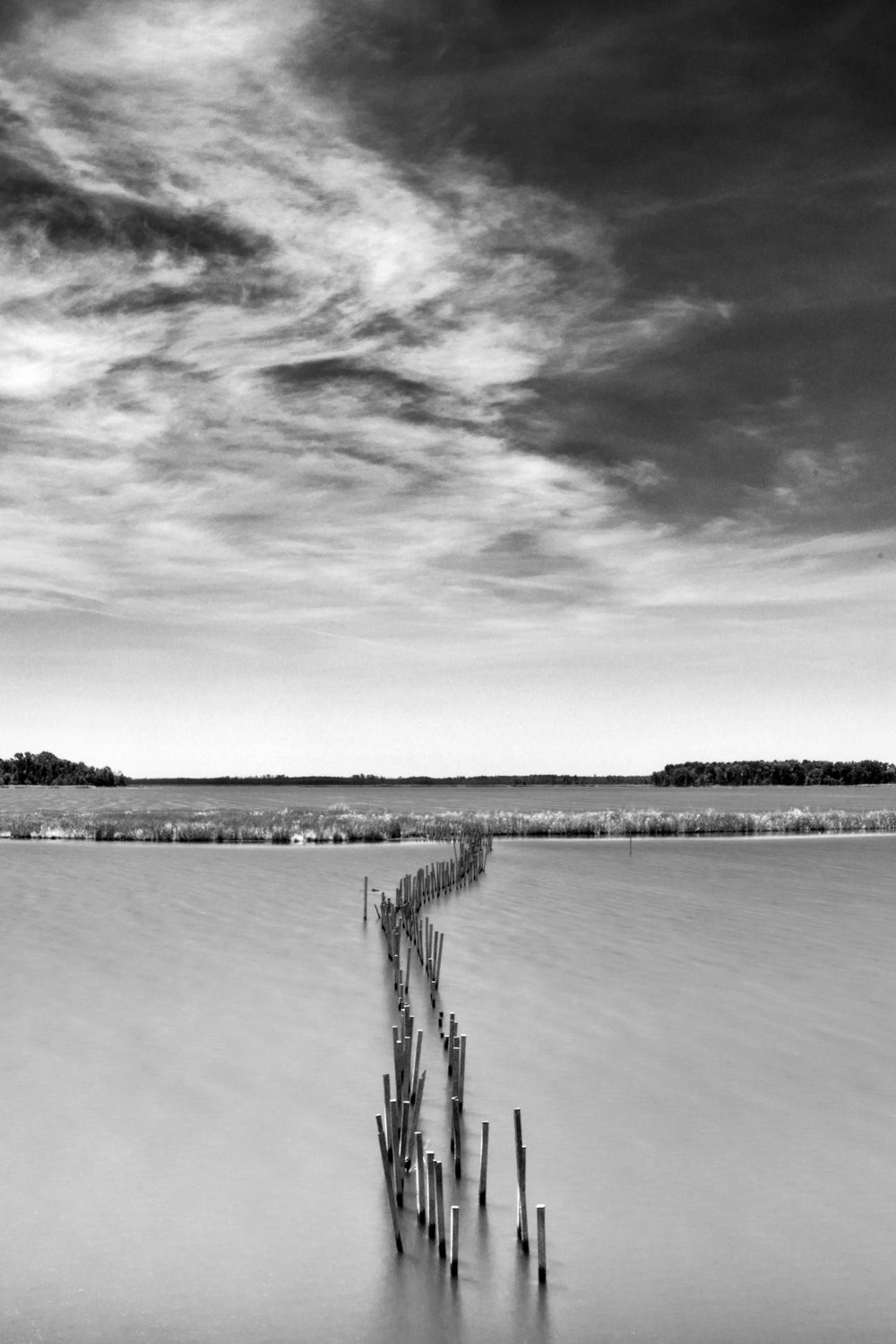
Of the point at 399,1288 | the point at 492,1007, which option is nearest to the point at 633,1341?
the point at 399,1288

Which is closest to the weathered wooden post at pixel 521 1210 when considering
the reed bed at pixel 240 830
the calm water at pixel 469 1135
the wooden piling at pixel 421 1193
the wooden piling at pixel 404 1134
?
the calm water at pixel 469 1135

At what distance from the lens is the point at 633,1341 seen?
7.37m

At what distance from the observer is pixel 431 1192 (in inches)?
338

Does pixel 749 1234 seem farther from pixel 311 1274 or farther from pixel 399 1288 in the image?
pixel 311 1274

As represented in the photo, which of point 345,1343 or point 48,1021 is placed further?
point 48,1021

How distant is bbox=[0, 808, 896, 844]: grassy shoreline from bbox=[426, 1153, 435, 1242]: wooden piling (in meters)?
41.8

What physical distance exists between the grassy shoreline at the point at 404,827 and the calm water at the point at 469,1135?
27.9 metres

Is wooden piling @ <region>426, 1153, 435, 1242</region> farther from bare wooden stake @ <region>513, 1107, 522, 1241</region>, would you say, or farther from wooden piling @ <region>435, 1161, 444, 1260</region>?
bare wooden stake @ <region>513, 1107, 522, 1241</region>

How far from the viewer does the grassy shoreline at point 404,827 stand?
53000 millimetres

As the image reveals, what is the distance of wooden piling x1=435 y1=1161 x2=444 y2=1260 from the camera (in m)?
8.41

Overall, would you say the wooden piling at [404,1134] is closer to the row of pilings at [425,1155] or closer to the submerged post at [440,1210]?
the row of pilings at [425,1155]

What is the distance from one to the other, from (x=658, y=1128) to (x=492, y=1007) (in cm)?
614

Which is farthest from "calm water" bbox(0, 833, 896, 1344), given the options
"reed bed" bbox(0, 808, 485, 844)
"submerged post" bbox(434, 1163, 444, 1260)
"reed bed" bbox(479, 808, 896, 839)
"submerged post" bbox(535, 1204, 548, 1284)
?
"reed bed" bbox(479, 808, 896, 839)

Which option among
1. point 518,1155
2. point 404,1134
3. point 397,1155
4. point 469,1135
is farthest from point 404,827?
point 518,1155
